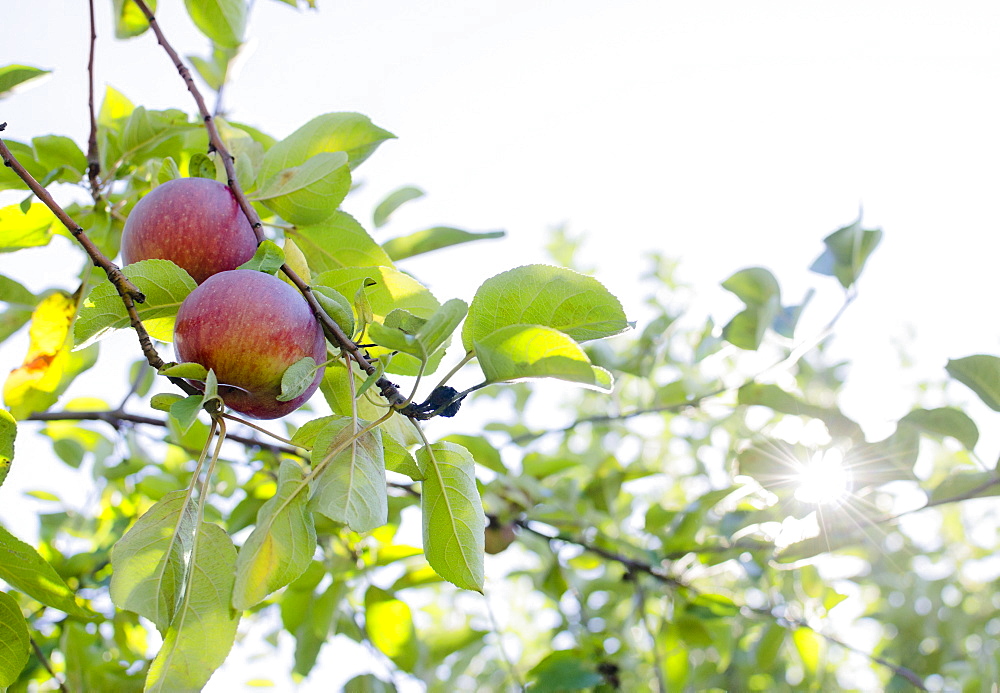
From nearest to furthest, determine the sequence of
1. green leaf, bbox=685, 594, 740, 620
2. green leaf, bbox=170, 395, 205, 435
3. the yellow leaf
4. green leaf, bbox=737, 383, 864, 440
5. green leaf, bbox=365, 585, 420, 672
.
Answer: green leaf, bbox=170, 395, 205, 435 < the yellow leaf < green leaf, bbox=737, 383, 864, 440 < green leaf, bbox=365, 585, 420, 672 < green leaf, bbox=685, 594, 740, 620

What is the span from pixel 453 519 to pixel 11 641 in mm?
544

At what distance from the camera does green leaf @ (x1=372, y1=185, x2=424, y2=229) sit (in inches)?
47.9

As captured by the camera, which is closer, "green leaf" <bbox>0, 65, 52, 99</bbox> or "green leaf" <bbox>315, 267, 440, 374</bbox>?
"green leaf" <bbox>315, 267, 440, 374</bbox>

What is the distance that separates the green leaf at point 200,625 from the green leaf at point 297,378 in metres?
0.20

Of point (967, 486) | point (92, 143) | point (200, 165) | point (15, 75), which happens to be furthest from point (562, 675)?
point (15, 75)

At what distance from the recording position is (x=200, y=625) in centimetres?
69

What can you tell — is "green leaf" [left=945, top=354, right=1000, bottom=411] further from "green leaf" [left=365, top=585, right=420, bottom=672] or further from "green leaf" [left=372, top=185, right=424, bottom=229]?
"green leaf" [left=365, top=585, right=420, bottom=672]

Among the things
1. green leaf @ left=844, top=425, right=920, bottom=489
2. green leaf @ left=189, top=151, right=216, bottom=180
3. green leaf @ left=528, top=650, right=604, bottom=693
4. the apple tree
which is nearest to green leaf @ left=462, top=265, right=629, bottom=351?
the apple tree

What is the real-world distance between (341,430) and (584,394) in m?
2.30

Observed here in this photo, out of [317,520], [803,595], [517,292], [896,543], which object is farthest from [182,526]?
[896,543]

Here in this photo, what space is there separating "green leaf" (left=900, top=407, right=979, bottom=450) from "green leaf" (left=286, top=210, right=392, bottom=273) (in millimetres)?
938

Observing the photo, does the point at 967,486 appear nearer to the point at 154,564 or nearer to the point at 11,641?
the point at 154,564

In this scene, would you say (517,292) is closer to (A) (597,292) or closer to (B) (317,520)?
(A) (597,292)

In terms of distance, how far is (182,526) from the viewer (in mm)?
733
